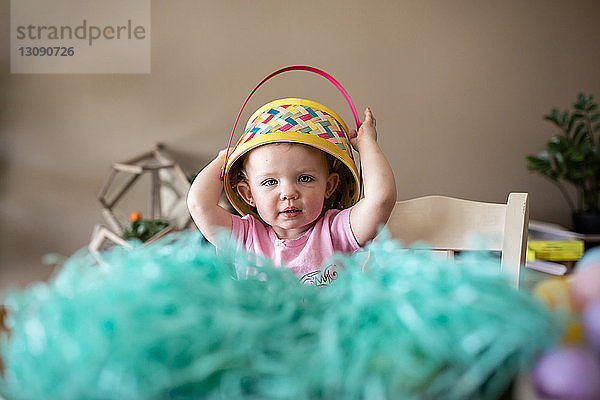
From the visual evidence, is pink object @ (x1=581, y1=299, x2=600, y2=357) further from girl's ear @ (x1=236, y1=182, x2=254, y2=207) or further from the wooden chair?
girl's ear @ (x1=236, y1=182, x2=254, y2=207)

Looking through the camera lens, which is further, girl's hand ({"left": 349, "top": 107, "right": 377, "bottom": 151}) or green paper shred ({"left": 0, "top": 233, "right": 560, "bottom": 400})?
girl's hand ({"left": 349, "top": 107, "right": 377, "bottom": 151})

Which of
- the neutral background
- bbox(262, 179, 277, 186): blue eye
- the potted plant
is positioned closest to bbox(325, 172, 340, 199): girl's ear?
bbox(262, 179, 277, 186): blue eye

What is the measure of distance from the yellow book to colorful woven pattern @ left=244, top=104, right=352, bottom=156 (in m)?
1.64

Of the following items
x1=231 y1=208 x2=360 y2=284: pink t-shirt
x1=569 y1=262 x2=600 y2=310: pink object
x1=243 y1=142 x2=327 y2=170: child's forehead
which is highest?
x1=243 y1=142 x2=327 y2=170: child's forehead

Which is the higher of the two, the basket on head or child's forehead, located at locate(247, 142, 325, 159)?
the basket on head

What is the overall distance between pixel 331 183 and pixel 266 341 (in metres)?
0.70

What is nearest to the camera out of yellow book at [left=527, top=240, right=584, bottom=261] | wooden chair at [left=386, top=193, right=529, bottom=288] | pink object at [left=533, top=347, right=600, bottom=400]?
pink object at [left=533, top=347, right=600, bottom=400]

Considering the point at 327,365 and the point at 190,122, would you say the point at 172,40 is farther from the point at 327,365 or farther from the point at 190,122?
the point at 327,365

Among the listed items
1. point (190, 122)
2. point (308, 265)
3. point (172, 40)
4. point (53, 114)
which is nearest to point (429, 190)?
point (190, 122)

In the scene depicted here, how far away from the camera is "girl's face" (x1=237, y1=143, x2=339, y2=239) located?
941 millimetres

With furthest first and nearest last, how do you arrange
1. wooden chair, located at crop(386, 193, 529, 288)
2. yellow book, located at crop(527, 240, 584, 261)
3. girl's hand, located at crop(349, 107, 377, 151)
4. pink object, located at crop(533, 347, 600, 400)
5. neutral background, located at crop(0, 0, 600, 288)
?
neutral background, located at crop(0, 0, 600, 288), yellow book, located at crop(527, 240, 584, 261), girl's hand, located at crop(349, 107, 377, 151), wooden chair, located at crop(386, 193, 529, 288), pink object, located at crop(533, 347, 600, 400)

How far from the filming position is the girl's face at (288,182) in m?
0.94

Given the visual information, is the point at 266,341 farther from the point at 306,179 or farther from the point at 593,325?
the point at 306,179

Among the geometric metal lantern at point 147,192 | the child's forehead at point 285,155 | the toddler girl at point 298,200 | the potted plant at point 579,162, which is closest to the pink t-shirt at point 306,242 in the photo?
the toddler girl at point 298,200
